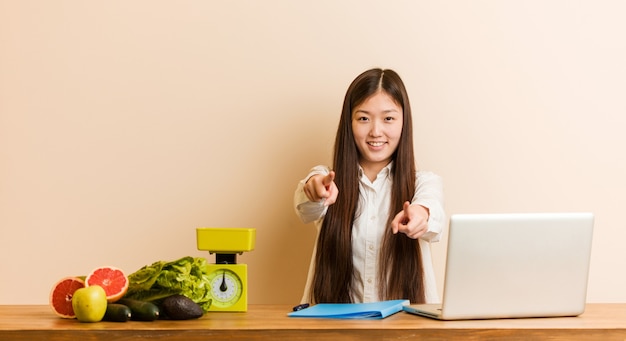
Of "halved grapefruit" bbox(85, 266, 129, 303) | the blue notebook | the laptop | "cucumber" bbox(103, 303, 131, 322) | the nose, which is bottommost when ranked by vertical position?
"cucumber" bbox(103, 303, 131, 322)

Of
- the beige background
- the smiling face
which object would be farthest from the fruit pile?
the beige background

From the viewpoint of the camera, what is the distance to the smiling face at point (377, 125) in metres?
2.96

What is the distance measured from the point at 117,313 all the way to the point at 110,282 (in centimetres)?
16

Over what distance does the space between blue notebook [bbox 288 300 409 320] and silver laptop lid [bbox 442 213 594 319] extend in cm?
18

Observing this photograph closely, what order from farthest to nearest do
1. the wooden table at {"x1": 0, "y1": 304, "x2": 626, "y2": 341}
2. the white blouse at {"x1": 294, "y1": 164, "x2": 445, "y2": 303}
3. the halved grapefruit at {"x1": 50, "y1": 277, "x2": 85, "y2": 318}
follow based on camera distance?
1. the white blouse at {"x1": 294, "y1": 164, "x2": 445, "y2": 303}
2. the halved grapefruit at {"x1": 50, "y1": 277, "x2": 85, "y2": 318}
3. the wooden table at {"x1": 0, "y1": 304, "x2": 626, "y2": 341}

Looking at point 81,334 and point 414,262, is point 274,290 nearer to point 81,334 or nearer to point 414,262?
point 414,262

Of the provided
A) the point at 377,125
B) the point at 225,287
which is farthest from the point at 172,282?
the point at 377,125

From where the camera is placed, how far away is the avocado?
2064 millimetres

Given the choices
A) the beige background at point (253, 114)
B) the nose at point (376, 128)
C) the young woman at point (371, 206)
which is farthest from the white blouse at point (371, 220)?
the beige background at point (253, 114)

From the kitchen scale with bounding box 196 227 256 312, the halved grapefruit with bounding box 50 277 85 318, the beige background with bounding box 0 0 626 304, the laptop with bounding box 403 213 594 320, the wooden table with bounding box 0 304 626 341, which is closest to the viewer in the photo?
the wooden table with bounding box 0 304 626 341

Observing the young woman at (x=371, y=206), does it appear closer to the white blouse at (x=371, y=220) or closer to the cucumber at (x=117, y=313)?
the white blouse at (x=371, y=220)

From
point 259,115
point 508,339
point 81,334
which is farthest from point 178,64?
point 508,339

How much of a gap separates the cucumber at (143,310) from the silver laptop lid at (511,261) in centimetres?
75

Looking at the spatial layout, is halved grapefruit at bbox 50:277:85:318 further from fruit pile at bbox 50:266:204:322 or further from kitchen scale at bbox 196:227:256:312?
kitchen scale at bbox 196:227:256:312
